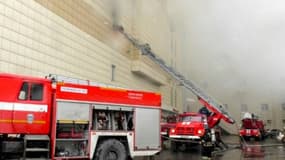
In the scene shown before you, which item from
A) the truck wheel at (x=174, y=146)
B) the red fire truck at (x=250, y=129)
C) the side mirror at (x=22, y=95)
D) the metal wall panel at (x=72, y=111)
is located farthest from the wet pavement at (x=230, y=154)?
the red fire truck at (x=250, y=129)

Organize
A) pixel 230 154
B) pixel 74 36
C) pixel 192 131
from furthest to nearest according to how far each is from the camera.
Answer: pixel 74 36 < pixel 192 131 < pixel 230 154

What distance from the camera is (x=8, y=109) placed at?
24.1 feet

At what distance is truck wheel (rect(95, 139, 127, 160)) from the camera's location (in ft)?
27.0

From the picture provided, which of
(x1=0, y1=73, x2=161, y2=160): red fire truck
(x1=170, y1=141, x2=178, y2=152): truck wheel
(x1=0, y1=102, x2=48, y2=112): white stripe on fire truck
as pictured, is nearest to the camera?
(x1=0, y1=102, x2=48, y2=112): white stripe on fire truck

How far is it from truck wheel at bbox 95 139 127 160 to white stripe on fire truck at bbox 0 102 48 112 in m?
1.63

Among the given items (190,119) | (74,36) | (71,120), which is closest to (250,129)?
(190,119)

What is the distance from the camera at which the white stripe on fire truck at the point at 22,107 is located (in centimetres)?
732

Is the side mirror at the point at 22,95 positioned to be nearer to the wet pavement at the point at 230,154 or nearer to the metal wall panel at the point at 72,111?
the metal wall panel at the point at 72,111

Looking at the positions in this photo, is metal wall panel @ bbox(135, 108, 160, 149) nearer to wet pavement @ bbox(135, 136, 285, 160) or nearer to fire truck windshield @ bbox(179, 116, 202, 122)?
wet pavement @ bbox(135, 136, 285, 160)

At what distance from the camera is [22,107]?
7523 millimetres

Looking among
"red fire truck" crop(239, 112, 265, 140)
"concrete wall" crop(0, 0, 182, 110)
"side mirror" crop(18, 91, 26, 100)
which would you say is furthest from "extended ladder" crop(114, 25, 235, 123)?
"side mirror" crop(18, 91, 26, 100)

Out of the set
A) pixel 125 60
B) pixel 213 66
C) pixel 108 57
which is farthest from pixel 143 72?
pixel 213 66

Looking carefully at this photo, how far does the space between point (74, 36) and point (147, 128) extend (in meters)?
8.49

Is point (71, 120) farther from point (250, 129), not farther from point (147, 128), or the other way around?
point (250, 129)
